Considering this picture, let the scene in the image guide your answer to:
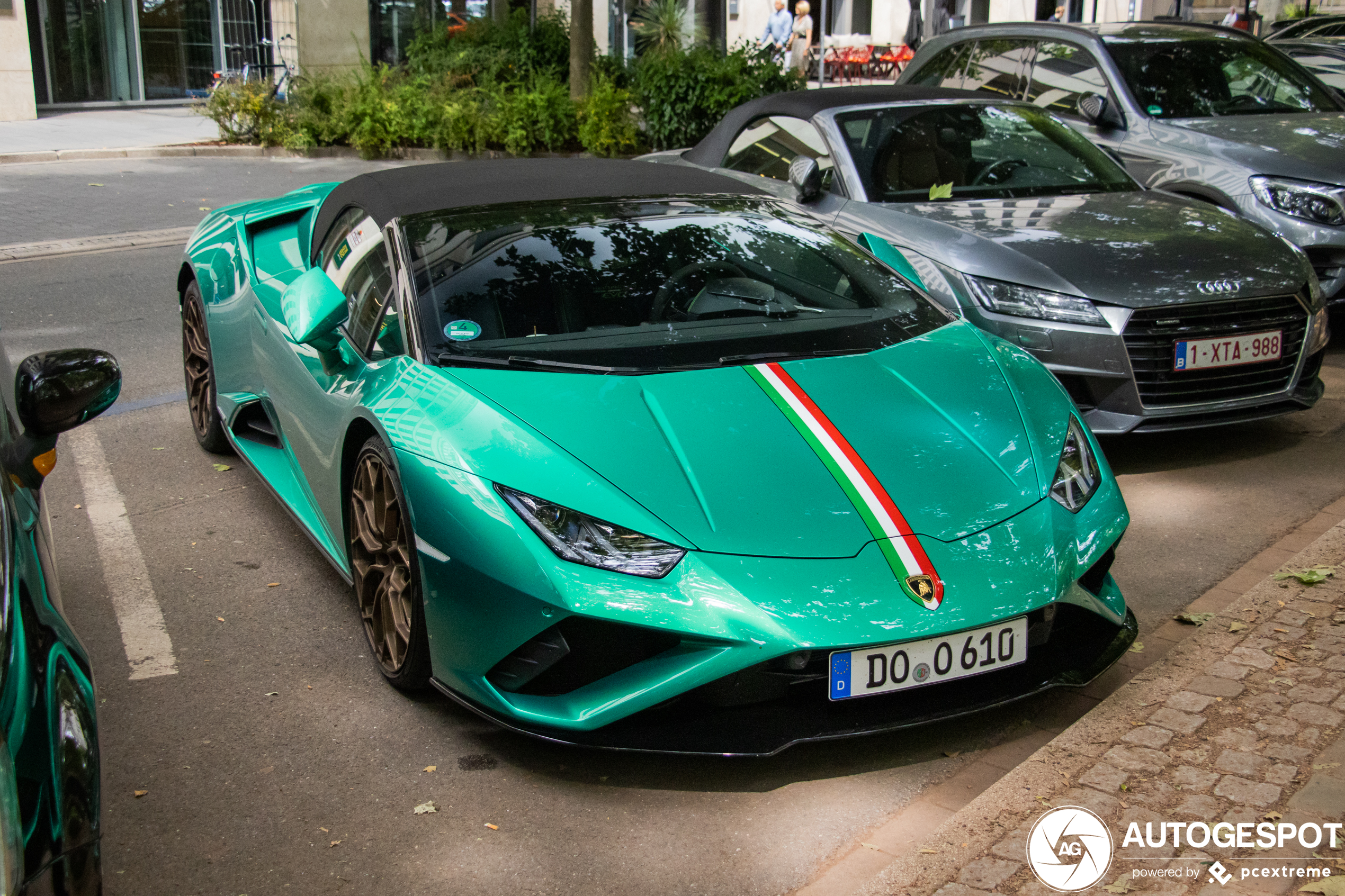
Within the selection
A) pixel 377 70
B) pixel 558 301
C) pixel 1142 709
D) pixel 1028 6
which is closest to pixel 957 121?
pixel 558 301

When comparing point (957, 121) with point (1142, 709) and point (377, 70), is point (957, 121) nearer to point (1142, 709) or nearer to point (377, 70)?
point (1142, 709)

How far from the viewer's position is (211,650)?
3.84 meters

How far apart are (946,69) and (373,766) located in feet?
23.2

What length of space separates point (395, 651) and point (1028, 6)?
38343 mm

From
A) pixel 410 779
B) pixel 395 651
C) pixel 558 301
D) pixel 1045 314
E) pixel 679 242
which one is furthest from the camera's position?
pixel 1045 314

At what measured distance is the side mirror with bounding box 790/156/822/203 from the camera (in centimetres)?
612

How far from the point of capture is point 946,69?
8875 mm

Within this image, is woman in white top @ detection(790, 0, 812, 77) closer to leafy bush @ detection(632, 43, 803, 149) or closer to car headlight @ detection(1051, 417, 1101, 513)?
leafy bush @ detection(632, 43, 803, 149)

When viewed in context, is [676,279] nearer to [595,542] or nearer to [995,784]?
[595,542]

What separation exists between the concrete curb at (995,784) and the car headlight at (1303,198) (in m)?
3.86

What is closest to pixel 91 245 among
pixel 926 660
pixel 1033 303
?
pixel 1033 303

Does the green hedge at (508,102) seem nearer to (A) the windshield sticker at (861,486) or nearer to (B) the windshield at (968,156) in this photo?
(B) the windshield at (968,156)

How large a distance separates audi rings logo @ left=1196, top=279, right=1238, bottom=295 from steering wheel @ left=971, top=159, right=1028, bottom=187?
135cm

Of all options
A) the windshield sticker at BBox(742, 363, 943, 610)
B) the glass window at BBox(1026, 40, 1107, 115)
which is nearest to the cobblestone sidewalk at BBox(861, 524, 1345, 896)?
the windshield sticker at BBox(742, 363, 943, 610)
